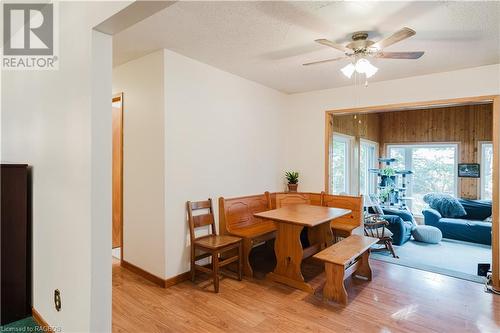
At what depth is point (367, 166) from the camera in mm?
7109

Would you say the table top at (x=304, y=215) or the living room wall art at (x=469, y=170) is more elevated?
the living room wall art at (x=469, y=170)

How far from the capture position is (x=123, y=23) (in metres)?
1.54

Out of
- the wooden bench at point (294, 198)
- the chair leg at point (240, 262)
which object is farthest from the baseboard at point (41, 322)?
the wooden bench at point (294, 198)

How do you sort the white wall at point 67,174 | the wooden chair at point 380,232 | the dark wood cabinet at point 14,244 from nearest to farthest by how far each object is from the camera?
the white wall at point 67,174 → the dark wood cabinet at point 14,244 → the wooden chair at point 380,232

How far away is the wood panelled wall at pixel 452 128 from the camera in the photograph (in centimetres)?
616

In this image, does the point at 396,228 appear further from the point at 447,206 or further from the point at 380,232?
the point at 447,206

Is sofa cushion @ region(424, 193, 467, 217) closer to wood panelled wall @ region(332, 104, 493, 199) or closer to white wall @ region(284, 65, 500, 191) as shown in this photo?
wood panelled wall @ region(332, 104, 493, 199)

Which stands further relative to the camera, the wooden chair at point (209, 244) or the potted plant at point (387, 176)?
the potted plant at point (387, 176)

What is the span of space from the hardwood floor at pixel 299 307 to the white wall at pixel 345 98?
1901 millimetres

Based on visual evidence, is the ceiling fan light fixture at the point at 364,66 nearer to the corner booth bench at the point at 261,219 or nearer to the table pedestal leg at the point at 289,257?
the table pedestal leg at the point at 289,257

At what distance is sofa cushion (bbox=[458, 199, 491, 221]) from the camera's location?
550 centimetres

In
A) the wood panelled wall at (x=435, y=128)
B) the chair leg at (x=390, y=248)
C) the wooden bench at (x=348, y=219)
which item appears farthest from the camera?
the wood panelled wall at (x=435, y=128)

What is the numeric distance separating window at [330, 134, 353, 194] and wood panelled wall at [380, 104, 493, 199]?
2.00 meters

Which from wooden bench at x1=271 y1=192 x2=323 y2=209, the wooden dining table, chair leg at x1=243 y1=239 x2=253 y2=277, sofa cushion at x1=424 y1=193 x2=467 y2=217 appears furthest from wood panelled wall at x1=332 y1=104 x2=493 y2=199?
chair leg at x1=243 y1=239 x2=253 y2=277
